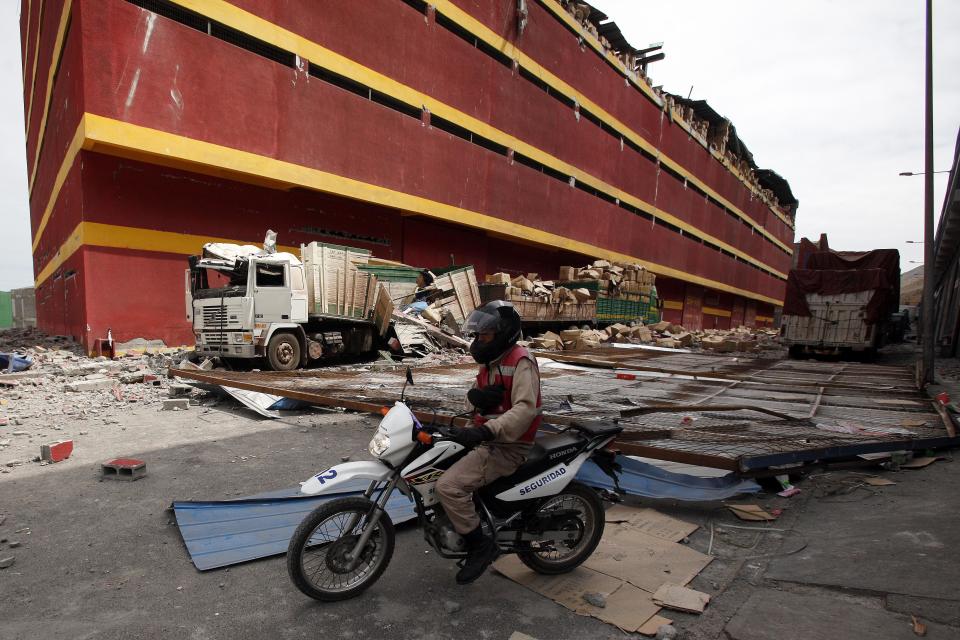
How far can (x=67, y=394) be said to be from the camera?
794cm

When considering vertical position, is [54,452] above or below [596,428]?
below

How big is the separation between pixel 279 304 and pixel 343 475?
28.5 ft

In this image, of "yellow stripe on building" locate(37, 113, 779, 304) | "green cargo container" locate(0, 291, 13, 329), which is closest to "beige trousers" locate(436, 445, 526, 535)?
"yellow stripe on building" locate(37, 113, 779, 304)

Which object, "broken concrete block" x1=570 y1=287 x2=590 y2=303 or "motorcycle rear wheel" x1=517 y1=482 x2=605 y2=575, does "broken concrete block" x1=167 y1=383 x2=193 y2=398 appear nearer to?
"motorcycle rear wheel" x1=517 y1=482 x2=605 y2=575

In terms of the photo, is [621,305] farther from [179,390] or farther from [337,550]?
[337,550]

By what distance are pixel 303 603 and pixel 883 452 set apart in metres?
4.95

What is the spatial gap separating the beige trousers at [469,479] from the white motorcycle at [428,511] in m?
0.10

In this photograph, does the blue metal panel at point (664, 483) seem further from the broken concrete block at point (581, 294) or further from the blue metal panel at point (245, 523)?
the broken concrete block at point (581, 294)

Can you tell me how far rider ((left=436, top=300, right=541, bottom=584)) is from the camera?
262cm

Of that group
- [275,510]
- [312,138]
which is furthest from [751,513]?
[312,138]

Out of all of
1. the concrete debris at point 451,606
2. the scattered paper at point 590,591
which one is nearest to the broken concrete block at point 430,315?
the scattered paper at point 590,591

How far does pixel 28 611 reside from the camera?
2537 millimetres

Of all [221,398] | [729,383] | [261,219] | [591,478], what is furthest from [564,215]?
[591,478]

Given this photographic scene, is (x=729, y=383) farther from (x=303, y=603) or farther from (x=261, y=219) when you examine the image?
(x=261, y=219)
